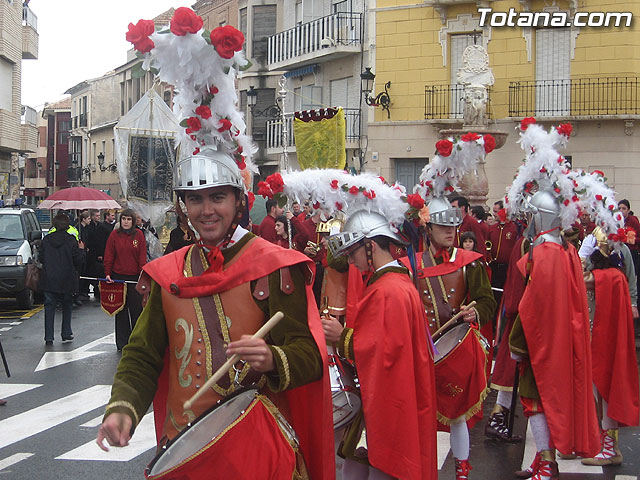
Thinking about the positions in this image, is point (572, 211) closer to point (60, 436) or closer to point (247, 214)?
point (247, 214)

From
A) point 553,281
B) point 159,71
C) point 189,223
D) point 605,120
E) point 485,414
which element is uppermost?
point 605,120

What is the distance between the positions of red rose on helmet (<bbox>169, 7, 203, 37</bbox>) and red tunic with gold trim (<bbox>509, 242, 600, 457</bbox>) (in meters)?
3.66

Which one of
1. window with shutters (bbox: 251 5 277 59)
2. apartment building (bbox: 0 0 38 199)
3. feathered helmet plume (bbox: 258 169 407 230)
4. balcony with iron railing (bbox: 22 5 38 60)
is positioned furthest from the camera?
balcony with iron railing (bbox: 22 5 38 60)

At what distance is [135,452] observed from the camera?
24.9 ft

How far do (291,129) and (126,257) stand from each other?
22.2 meters

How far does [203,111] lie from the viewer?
4.14 meters

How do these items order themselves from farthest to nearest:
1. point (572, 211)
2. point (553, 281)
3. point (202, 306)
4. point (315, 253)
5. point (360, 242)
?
point (315, 253) < point (572, 211) < point (553, 281) < point (360, 242) < point (202, 306)

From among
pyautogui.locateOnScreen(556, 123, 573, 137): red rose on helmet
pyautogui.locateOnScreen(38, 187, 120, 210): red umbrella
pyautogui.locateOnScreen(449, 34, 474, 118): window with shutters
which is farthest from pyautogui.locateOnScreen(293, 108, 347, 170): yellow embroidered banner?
pyautogui.locateOnScreen(449, 34, 474, 118): window with shutters

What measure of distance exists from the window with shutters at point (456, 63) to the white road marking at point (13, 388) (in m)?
18.8

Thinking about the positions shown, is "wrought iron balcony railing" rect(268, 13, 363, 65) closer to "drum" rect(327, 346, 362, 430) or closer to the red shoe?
the red shoe

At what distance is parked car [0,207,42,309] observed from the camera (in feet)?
58.4

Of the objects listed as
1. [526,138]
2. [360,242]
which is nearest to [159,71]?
[360,242]

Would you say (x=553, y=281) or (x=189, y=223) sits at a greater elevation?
(x=189, y=223)

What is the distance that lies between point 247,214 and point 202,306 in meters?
0.54
